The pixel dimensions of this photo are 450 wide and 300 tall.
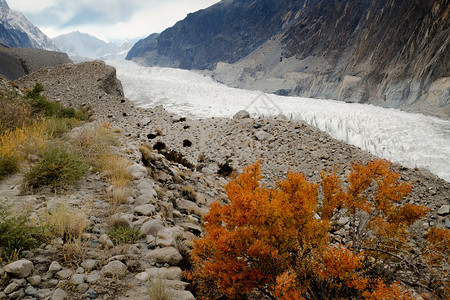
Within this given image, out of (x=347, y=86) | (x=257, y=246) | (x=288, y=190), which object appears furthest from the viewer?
(x=347, y=86)

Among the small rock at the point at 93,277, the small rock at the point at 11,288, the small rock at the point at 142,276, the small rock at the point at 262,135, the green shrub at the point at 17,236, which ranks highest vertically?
the green shrub at the point at 17,236

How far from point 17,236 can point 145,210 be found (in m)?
1.72

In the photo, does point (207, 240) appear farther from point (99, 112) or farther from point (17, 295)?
point (99, 112)

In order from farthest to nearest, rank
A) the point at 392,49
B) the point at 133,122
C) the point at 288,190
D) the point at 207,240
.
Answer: the point at 392,49, the point at 133,122, the point at 288,190, the point at 207,240

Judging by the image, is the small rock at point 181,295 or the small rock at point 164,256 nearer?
the small rock at point 181,295

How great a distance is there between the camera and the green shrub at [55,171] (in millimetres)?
3985

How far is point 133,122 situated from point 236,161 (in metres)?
10.2

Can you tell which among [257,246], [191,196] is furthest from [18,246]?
[191,196]

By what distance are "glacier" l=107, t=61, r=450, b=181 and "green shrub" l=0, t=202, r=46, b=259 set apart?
752 inches

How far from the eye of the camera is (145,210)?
3.97m

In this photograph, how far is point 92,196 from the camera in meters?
4.07

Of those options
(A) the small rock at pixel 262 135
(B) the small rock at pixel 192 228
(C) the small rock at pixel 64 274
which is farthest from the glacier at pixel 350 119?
(C) the small rock at pixel 64 274

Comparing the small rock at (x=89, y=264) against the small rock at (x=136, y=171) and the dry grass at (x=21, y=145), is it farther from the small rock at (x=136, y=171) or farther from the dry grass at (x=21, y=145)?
the dry grass at (x=21, y=145)

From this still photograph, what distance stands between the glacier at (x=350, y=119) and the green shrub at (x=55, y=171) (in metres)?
18.7
